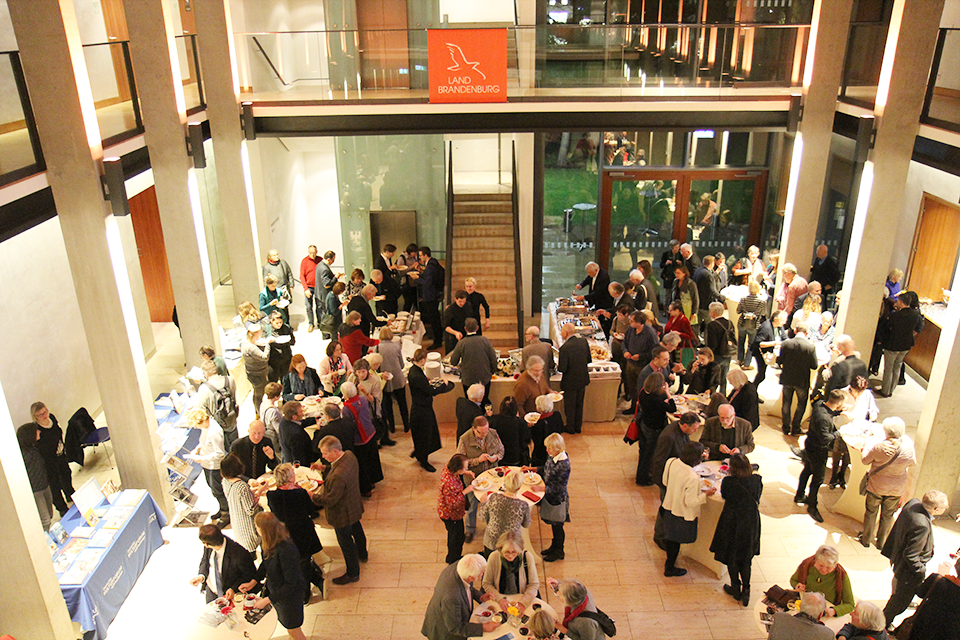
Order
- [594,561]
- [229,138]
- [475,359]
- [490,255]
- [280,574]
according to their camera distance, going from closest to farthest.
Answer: [280,574] → [594,561] → [475,359] → [229,138] → [490,255]

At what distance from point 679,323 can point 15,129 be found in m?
8.10

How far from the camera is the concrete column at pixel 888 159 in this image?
859cm

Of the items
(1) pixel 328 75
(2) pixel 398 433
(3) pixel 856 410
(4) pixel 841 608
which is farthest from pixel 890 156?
(1) pixel 328 75

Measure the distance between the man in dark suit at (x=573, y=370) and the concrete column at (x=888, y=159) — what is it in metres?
3.65

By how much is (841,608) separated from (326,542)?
504cm

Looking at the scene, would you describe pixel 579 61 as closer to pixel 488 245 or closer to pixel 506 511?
pixel 488 245

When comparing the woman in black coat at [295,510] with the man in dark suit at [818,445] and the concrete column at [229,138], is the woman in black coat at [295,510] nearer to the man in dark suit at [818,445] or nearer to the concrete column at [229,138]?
the man in dark suit at [818,445]

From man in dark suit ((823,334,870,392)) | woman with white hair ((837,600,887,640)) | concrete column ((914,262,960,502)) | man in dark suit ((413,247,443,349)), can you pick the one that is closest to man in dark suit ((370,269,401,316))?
man in dark suit ((413,247,443,349))

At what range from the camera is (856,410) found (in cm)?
788

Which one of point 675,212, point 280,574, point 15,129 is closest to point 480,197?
point 675,212

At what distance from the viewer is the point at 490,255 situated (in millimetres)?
13570

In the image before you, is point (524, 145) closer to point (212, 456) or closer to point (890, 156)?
Result: point (890, 156)

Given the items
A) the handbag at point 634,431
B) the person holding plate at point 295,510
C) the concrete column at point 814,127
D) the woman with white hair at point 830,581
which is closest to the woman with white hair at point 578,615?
the woman with white hair at point 830,581

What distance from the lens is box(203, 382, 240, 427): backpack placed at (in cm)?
811
